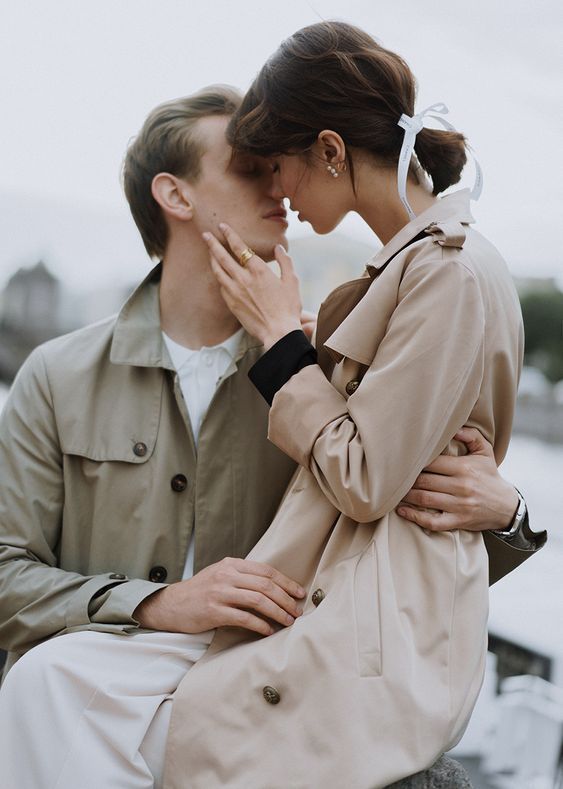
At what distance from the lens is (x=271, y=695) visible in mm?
1670

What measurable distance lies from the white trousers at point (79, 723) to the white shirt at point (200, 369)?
732 millimetres

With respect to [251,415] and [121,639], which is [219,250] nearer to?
[251,415]

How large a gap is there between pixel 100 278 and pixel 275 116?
4.00 metres

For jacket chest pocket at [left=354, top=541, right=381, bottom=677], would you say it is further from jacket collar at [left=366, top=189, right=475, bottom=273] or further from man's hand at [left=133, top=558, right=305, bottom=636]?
jacket collar at [left=366, top=189, right=475, bottom=273]

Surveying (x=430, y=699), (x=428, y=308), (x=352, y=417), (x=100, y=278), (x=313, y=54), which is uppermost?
(x=313, y=54)

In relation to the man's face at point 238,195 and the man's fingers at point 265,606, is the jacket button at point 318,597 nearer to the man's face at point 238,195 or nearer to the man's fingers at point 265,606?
the man's fingers at point 265,606

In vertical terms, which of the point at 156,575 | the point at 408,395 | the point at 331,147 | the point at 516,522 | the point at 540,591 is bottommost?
the point at 540,591

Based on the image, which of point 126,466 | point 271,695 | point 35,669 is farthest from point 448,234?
point 35,669

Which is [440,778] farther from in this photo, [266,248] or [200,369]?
[266,248]

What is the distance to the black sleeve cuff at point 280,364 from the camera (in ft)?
6.14

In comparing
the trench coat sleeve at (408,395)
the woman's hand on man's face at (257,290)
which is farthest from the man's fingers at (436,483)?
the woman's hand on man's face at (257,290)

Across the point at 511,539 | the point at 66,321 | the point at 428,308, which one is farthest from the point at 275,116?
the point at 66,321

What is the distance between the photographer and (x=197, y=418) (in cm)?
239

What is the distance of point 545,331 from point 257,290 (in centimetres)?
578
